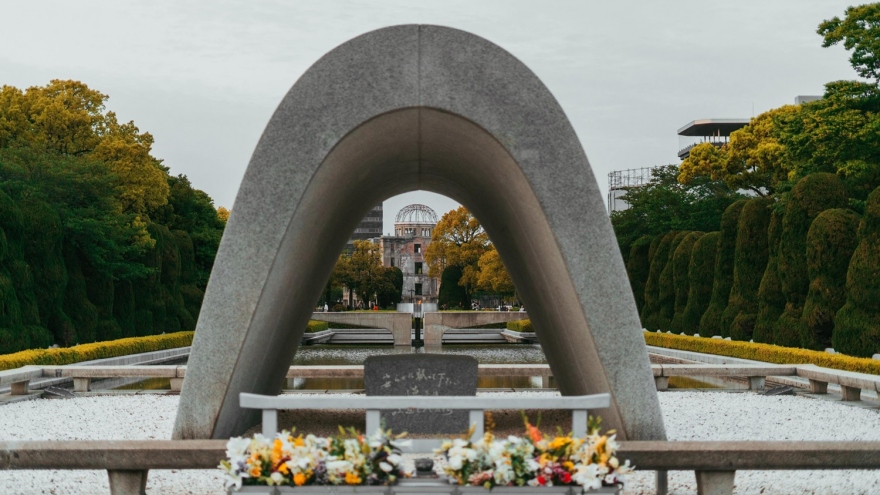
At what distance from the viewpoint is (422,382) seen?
792 cm

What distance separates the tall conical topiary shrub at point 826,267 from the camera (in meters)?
19.2

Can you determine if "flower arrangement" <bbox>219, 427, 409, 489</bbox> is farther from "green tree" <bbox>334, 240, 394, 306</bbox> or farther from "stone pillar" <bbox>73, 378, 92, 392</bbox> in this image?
"green tree" <bbox>334, 240, 394, 306</bbox>

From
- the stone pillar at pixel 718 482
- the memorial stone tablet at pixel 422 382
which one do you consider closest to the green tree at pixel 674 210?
the memorial stone tablet at pixel 422 382

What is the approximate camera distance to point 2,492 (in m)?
7.53

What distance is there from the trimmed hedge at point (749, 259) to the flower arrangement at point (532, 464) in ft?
66.2

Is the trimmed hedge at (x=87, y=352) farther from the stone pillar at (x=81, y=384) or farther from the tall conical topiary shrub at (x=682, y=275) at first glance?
the tall conical topiary shrub at (x=682, y=275)

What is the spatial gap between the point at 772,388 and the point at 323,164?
12225 mm

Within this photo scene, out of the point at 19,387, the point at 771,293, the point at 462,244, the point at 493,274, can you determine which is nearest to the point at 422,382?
the point at 19,387

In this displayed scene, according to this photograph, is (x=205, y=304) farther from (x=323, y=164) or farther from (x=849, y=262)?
(x=849, y=262)

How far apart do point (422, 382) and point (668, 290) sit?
1004 inches

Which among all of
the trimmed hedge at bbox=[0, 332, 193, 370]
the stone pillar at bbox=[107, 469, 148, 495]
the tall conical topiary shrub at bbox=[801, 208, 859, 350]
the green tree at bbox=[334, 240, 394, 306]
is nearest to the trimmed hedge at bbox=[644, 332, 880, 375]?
the tall conical topiary shrub at bbox=[801, 208, 859, 350]

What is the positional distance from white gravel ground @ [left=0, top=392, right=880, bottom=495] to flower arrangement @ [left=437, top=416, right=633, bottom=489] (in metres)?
2.52

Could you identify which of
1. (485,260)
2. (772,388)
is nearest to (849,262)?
(772,388)

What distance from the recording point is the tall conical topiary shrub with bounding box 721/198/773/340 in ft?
78.3
